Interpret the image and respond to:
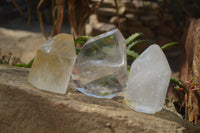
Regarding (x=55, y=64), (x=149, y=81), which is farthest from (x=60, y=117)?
(x=149, y=81)

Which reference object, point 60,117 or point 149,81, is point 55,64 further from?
point 149,81

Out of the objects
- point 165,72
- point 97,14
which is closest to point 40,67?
point 165,72

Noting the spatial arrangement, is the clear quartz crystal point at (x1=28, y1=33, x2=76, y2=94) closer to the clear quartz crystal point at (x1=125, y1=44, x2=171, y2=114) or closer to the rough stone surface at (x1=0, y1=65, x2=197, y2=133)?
the rough stone surface at (x1=0, y1=65, x2=197, y2=133)

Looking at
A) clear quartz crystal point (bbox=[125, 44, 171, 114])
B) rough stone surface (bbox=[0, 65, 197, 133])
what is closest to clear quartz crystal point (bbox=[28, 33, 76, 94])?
rough stone surface (bbox=[0, 65, 197, 133])

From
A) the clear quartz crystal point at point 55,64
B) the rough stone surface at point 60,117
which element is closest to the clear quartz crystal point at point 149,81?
the rough stone surface at point 60,117

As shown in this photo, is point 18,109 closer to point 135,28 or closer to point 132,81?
point 132,81

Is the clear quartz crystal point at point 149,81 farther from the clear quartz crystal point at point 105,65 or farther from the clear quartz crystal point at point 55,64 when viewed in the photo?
the clear quartz crystal point at point 55,64
